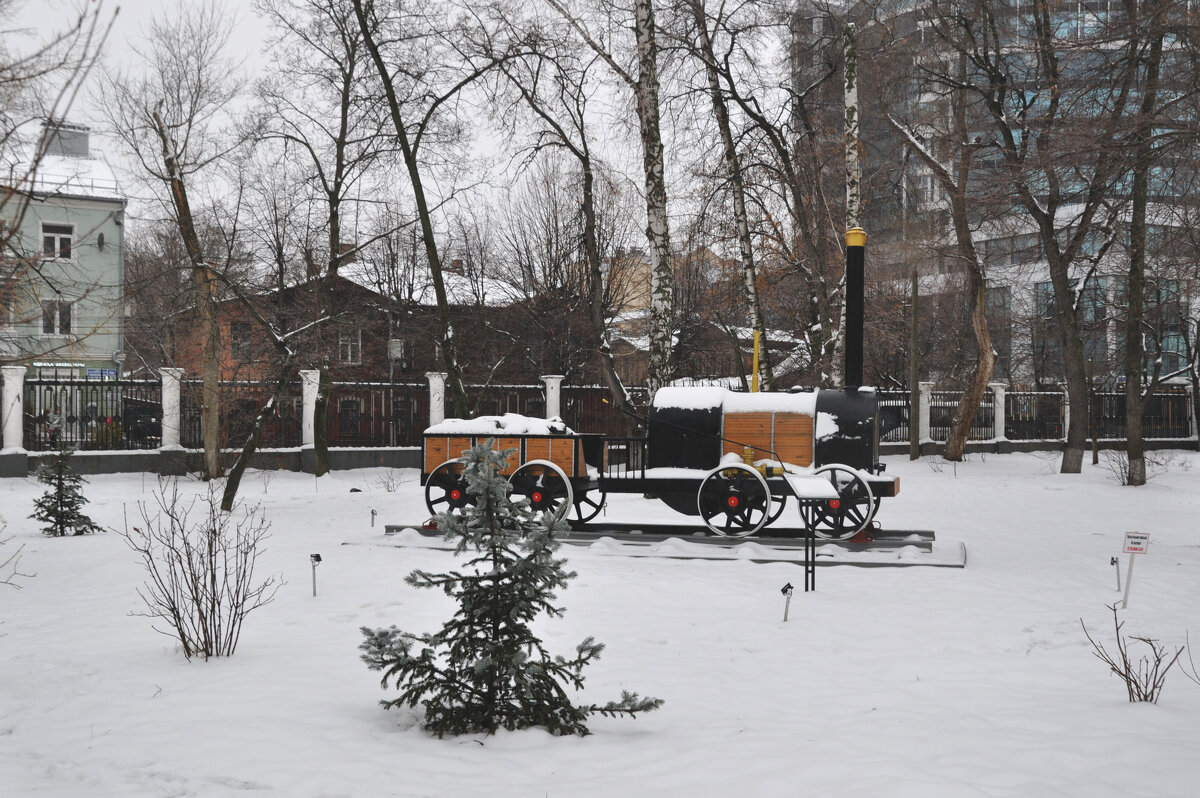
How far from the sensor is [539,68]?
679 inches

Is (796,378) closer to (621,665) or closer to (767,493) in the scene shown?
(767,493)

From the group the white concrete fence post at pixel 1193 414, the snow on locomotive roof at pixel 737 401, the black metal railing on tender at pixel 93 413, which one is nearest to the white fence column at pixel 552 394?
the black metal railing on tender at pixel 93 413

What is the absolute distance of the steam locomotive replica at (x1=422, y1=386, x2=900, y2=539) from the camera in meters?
10.1

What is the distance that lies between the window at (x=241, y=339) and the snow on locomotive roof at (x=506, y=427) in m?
→ 17.5

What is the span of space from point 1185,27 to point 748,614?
6771 mm

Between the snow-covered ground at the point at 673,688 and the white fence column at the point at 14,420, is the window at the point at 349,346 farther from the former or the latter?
the snow-covered ground at the point at 673,688

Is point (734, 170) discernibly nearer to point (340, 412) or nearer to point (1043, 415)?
point (340, 412)

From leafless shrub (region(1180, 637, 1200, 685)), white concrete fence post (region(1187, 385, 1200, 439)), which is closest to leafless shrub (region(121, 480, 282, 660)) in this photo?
leafless shrub (region(1180, 637, 1200, 685))

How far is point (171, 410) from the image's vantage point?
60.6ft

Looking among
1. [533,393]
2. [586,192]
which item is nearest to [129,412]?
[533,393]

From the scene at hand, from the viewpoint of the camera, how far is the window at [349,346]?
83.1ft

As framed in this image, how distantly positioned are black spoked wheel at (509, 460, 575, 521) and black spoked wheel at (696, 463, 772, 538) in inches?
62.3

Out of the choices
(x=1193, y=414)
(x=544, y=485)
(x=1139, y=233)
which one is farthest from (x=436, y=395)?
(x=1193, y=414)

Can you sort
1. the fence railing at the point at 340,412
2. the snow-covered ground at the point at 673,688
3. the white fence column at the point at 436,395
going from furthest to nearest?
the white fence column at the point at 436,395, the fence railing at the point at 340,412, the snow-covered ground at the point at 673,688
